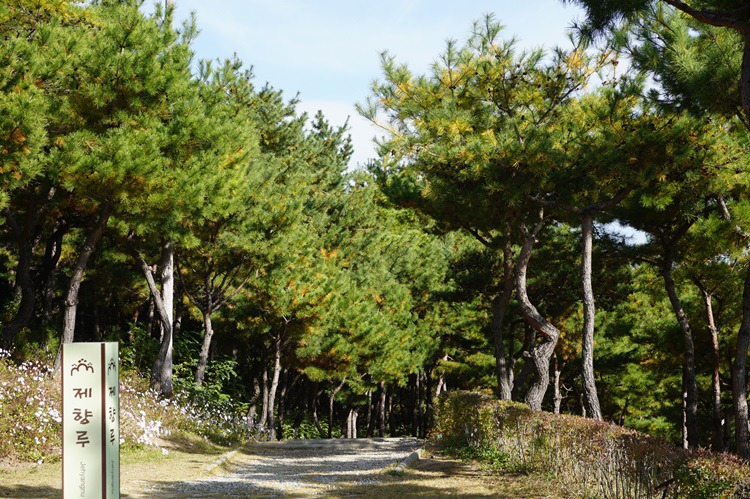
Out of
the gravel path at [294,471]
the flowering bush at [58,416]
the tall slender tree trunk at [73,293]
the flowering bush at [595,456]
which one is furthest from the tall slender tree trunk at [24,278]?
the flowering bush at [595,456]

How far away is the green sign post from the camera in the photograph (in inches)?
173

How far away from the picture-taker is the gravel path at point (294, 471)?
838 centimetres

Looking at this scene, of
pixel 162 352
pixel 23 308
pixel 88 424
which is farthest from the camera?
pixel 162 352

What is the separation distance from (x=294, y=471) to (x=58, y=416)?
4.32 meters

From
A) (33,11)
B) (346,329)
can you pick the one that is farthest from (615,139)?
(346,329)

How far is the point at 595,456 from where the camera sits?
22.4 feet

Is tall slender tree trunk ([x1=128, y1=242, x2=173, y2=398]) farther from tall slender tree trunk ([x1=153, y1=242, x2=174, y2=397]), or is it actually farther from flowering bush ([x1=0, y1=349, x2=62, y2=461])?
flowering bush ([x1=0, y1=349, x2=62, y2=461])

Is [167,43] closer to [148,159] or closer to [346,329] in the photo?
[148,159]

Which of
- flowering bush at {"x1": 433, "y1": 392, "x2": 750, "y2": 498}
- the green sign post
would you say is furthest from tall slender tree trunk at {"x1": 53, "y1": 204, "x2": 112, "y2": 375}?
flowering bush at {"x1": 433, "y1": 392, "x2": 750, "y2": 498}

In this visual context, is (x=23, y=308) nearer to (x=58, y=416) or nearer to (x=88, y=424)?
(x=58, y=416)

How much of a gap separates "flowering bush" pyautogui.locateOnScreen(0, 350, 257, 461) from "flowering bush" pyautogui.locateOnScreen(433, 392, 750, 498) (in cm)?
544

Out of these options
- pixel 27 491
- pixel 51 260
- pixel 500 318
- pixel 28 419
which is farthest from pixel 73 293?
pixel 500 318

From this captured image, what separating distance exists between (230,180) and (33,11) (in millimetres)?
4773

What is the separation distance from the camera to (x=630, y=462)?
6113 millimetres
